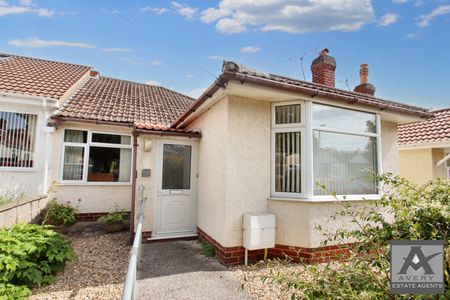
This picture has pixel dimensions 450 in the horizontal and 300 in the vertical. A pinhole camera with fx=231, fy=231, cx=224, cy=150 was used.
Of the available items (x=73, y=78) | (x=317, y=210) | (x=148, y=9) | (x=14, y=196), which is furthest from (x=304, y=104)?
(x=73, y=78)

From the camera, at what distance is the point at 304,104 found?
259 inches

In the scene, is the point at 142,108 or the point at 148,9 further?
the point at 142,108

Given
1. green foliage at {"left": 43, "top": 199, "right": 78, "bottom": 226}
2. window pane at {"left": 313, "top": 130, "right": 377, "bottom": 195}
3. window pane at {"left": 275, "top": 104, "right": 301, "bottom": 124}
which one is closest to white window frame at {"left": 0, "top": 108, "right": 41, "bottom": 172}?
green foliage at {"left": 43, "top": 199, "right": 78, "bottom": 226}

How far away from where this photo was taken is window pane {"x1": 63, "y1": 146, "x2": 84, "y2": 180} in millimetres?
10570

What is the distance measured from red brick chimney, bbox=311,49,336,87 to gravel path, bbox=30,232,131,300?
10.4 meters

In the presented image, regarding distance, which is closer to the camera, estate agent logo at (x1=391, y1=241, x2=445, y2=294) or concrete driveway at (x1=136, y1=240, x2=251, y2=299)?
estate agent logo at (x1=391, y1=241, x2=445, y2=294)

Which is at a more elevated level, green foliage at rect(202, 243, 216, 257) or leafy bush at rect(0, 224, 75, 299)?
leafy bush at rect(0, 224, 75, 299)

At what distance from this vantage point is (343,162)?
706 cm

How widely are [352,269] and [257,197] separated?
3974mm

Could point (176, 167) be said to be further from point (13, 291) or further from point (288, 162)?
point (13, 291)

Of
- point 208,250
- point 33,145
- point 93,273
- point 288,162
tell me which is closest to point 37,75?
point 33,145

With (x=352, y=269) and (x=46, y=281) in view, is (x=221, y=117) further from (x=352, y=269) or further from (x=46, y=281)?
(x=46, y=281)

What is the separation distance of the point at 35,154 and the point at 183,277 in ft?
29.4

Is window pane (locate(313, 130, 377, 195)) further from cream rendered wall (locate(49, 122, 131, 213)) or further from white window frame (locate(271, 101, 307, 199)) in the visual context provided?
cream rendered wall (locate(49, 122, 131, 213))
